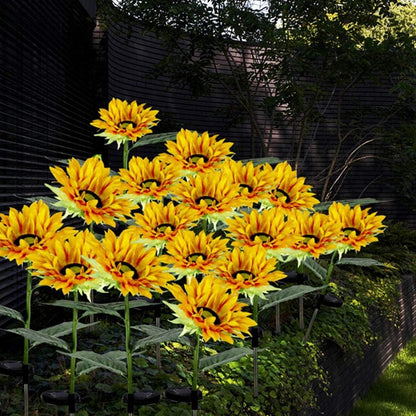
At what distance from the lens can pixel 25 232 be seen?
6.07ft

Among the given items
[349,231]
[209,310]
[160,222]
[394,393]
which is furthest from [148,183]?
[394,393]

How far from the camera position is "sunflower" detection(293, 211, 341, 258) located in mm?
2389

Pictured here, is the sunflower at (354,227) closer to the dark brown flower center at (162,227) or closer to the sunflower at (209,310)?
the dark brown flower center at (162,227)

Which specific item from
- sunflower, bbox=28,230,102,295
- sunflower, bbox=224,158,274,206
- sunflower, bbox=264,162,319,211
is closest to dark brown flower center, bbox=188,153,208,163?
sunflower, bbox=224,158,274,206

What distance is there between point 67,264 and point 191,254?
364mm

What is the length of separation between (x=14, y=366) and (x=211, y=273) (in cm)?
79

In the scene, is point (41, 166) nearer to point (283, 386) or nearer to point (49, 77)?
point (49, 77)

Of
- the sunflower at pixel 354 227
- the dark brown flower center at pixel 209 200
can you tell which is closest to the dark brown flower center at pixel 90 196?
the dark brown flower center at pixel 209 200

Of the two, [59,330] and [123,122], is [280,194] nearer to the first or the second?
[123,122]

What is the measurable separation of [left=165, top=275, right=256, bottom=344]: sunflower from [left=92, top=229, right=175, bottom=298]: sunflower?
0.18 feet

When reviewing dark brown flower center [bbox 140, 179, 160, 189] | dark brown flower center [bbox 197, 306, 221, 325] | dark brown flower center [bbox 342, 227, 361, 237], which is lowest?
dark brown flower center [bbox 197, 306, 221, 325]

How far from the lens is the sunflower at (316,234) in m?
2.39

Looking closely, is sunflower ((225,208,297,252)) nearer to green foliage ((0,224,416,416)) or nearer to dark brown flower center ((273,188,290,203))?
dark brown flower center ((273,188,290,203))

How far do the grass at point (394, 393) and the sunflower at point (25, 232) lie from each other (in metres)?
3.32
